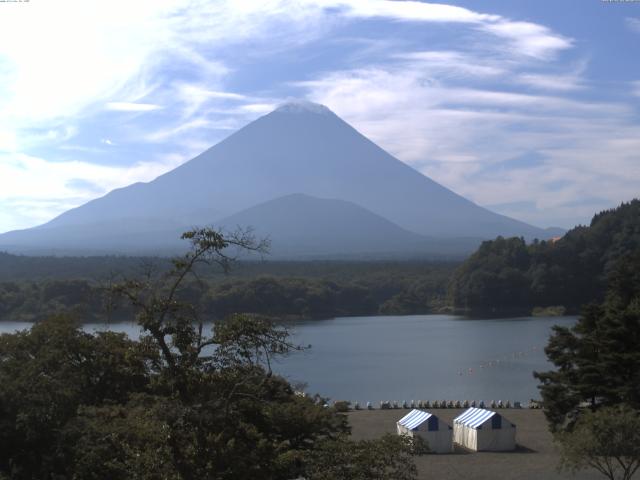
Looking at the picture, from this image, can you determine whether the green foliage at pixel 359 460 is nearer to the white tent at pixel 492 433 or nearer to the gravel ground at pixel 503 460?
the gravel ground at pixel 503 460

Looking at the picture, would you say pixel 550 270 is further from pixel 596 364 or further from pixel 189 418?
pixel 189 418

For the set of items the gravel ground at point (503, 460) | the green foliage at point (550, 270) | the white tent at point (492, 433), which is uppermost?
the green foliage at point (550, 270)

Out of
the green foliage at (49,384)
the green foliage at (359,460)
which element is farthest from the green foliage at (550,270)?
the green foliage at (359,460)

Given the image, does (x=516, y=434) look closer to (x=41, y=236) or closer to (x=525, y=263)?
(x=525, y=263)

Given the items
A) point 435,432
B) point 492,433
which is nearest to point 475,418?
point 492,433

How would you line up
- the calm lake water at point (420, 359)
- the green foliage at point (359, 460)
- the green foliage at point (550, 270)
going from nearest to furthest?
the green foliage at point (359, 460) → the calm lake water at point (420, 359) → the green foliage at point (550, 270)

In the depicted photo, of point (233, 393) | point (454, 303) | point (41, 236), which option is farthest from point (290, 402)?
point (41, 236)

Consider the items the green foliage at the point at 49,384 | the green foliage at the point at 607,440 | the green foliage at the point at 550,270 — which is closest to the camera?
the green foliage at the point at 49,384
